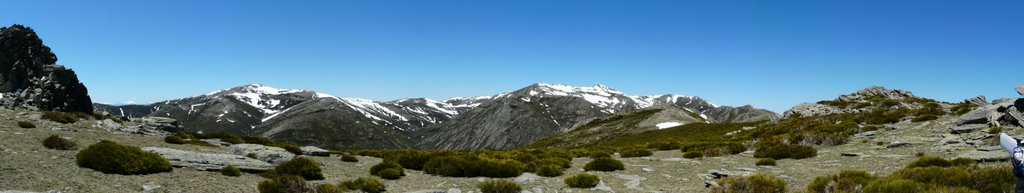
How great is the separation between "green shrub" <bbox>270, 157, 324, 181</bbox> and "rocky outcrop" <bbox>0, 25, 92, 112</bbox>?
79647 millimetres

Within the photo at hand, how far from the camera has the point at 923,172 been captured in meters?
13.6

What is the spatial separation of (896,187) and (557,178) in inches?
424

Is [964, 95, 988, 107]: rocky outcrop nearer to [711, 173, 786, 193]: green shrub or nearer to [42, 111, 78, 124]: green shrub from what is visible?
[711, 173, 786, 193]: green shrub

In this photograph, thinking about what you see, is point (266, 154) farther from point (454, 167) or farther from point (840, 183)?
point (840, 183)

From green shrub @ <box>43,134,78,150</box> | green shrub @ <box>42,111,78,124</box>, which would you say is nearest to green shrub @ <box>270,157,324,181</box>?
green shrub @ <box>43,134,78,150</box>

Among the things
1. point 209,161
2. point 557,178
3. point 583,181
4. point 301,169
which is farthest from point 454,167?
point 209,161

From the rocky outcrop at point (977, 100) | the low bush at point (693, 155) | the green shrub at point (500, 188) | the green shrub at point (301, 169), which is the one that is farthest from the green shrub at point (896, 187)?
the rocky outcrop at point (977, 100)

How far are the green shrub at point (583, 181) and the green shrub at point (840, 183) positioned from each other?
650 cm

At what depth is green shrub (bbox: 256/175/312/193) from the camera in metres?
13.7

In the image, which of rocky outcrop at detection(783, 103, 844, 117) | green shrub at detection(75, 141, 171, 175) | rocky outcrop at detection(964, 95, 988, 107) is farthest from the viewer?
rocky outcrop at detection(783, 103, 844, 117)

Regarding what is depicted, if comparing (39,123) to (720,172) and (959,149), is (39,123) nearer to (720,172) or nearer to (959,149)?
(720,172)

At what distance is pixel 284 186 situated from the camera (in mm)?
13961

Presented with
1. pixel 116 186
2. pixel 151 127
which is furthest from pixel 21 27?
pixel 116 186

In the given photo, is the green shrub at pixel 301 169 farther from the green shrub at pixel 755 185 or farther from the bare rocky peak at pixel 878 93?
the bare rocky peak at pixel 878 93
